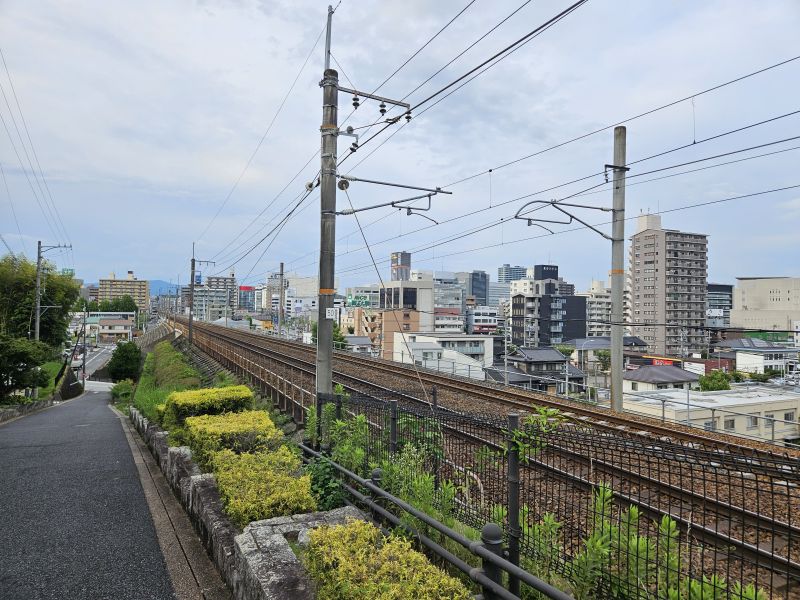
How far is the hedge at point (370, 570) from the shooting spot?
277 cm

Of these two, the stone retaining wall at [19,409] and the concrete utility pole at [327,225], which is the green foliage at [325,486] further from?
the stone retaining wall at [19,409]

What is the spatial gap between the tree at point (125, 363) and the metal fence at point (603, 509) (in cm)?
4725

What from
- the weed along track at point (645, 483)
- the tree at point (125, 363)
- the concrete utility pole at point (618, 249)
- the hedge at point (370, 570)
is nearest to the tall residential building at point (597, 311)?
the tree at point (125, 363)

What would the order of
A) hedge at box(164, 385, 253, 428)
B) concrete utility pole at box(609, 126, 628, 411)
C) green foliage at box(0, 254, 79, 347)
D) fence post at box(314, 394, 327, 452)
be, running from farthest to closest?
green foliage at box(0, 254, 79, 347)
concrete utility pole at box(609, 126, 628, 411)
hedge at box(164, 385, 253, 428)
fence post at box(314, 394, 327, 452)

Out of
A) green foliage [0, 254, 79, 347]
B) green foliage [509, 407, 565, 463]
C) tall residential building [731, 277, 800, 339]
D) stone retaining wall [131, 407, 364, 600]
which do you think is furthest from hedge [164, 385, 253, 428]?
tall residential building [731, 277, 800, 339]

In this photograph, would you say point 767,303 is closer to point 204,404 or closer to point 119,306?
point 204,404

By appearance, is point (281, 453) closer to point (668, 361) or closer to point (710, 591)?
point (710, 591)

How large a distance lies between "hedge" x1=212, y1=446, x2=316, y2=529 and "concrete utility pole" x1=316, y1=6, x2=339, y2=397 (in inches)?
112

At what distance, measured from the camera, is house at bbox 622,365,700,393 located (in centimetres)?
3700

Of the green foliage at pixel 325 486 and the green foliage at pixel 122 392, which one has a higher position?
the green foliage at pixel 325 486

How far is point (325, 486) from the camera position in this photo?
548cm

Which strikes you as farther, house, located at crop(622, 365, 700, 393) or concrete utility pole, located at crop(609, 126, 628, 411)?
house, located at crop(622, 365, 700, 393)

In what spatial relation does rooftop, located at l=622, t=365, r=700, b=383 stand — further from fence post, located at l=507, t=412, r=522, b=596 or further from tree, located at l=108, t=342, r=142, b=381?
tree, located at l=108, t=342, r=142, b=381

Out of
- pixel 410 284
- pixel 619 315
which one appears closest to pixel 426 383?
pixel 619 315
